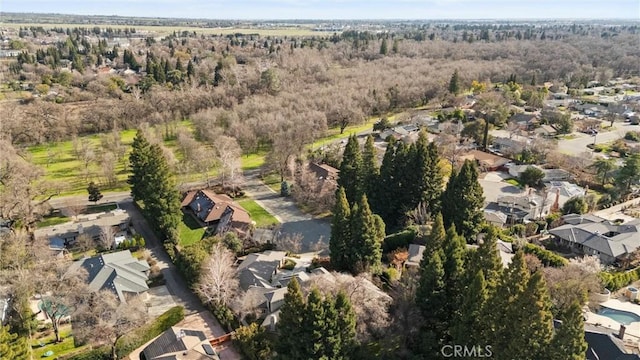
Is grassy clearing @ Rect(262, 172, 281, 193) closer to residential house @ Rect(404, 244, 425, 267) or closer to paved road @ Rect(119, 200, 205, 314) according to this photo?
paved road @ Rect(119, 200, 205, 314)

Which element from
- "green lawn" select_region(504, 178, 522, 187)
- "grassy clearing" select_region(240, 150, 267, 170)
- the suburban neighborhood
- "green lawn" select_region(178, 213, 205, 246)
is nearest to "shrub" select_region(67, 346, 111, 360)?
the suburban neighborhood

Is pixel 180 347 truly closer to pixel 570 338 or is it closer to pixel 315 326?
pixel 315 326

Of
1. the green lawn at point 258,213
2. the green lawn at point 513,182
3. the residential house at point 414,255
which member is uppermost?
the residential house at point 414,255

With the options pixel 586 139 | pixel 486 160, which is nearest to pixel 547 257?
pixel 486 160

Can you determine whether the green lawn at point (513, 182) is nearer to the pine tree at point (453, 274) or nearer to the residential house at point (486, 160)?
the residential house at point (486, 160)

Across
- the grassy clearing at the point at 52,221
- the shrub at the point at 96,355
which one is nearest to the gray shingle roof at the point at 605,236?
the shrub at the point at 96,355

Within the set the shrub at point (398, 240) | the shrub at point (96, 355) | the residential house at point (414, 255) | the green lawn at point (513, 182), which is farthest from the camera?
the green lawn at point (513, 182)
